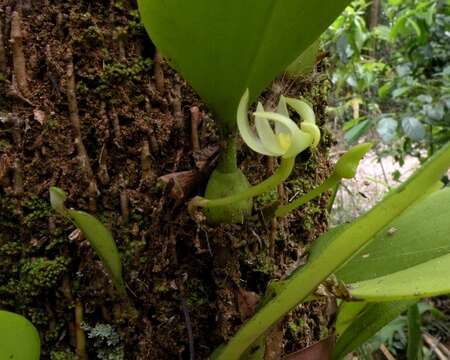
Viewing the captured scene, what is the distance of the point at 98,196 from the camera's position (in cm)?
53

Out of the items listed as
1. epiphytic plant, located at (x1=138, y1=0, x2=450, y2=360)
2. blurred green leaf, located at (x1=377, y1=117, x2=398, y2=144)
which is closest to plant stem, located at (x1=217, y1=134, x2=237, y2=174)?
epiphytic plant, located at (x1=138, y1=0, x2=450, y2=360)

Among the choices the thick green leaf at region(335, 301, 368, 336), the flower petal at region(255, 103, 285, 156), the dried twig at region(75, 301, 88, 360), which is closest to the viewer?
the flower petal at region(255, 103, 285, 156)

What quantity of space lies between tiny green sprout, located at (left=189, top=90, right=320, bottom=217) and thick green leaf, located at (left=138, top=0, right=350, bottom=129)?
3cm

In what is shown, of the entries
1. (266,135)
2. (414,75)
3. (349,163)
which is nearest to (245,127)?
(266,135)

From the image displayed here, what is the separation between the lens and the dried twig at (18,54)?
1.73 ft

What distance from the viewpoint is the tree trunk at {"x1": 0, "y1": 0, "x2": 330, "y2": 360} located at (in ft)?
1.74

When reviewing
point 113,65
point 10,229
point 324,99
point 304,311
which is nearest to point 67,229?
point 10,229

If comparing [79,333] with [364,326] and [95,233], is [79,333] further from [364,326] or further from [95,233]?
[364,326]

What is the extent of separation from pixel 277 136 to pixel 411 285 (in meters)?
0.17

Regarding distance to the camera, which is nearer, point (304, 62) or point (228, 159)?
point (228, 159)

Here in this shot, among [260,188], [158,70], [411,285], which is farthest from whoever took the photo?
[158,70]

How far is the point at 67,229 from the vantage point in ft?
1.75

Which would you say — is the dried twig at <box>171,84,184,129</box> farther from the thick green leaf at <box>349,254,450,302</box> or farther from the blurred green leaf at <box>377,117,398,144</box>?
the blurred green leaf at <box>377,117,398,144</box>

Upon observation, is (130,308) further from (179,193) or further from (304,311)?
(304,311)
